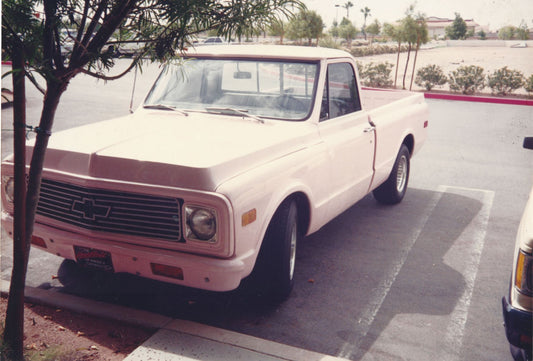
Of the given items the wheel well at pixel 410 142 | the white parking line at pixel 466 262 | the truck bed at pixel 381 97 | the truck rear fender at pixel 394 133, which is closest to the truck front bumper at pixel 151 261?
the white parking line at pixel 466 262

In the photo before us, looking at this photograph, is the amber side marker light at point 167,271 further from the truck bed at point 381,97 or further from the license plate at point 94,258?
the truck bed at point 381,97

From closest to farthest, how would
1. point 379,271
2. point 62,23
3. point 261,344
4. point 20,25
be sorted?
point 20,25
point 62,23
point 261,344
point 379,271

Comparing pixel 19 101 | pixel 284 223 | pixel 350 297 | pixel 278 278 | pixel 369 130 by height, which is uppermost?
pixel 19 101

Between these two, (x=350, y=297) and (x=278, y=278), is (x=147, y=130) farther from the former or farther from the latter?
(x=350, y=297)

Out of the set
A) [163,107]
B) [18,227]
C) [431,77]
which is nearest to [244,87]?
[163,107]

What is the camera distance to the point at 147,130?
4273 millimetres

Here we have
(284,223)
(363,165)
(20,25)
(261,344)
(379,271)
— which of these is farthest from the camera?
(363,165)

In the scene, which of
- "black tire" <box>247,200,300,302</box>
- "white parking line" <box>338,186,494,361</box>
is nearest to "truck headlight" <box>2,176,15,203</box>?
"black tire" <box>247,200,300,302</box>

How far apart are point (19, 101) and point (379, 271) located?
325 cm

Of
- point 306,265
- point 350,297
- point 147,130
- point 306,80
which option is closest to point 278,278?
point 350,297

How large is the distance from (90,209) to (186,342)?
3.43 ft

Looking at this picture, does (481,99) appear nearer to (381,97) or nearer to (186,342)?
(381,97)

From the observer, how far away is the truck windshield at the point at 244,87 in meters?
4.84

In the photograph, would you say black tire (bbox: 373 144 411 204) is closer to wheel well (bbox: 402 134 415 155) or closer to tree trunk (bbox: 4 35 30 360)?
wheel well (bbox: 402 134 415 155)
